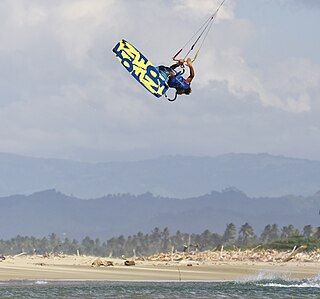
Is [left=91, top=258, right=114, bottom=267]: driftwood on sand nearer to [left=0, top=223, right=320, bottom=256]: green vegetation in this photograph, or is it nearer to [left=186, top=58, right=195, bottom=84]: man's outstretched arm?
→ [left=186, top=58, right=195, bottom=84]: man's outstretched arm

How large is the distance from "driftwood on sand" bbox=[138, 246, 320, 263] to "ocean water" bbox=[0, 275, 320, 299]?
12.4 m

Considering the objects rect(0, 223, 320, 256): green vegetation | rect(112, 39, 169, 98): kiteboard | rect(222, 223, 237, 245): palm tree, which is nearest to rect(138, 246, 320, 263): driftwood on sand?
rect(112, 39, 169, 98): kiteboard

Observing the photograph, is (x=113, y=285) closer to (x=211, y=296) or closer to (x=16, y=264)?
(x=211, y=296)

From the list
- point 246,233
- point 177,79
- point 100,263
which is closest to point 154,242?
point 246,233

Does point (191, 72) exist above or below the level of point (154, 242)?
below

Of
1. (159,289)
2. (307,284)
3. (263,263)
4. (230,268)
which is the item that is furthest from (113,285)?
(263,263)

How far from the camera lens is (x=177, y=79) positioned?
36.1 meters

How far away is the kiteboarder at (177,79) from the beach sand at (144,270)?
45.3 ft

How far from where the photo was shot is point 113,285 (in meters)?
44.5

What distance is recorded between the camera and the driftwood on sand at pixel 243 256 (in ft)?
199

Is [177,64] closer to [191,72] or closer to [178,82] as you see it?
[178,82]

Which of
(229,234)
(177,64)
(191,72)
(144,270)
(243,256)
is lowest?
(144,270)

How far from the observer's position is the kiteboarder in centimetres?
3578

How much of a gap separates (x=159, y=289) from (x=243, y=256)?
68.1ft
